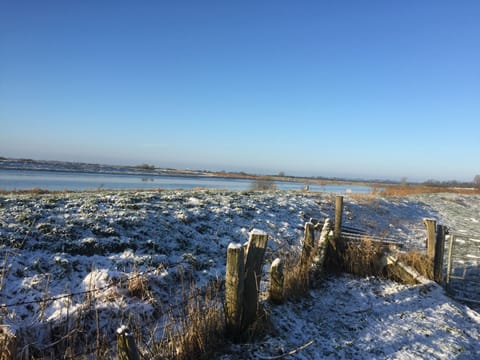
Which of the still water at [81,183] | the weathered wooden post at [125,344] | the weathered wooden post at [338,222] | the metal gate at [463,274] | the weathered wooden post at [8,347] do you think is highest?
the weathered wooden post at [338,222]

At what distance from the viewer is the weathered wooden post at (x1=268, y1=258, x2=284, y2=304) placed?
4.99m

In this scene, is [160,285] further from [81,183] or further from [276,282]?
[81,183]

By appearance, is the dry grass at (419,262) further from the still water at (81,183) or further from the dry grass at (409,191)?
the dry grass at (409,191)

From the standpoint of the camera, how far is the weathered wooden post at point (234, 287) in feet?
12.7

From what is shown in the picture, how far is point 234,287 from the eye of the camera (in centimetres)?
395

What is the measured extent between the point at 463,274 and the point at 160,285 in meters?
7.87

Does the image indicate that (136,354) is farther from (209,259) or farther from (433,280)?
(433,280)

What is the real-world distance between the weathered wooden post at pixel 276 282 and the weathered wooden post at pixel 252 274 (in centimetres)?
75

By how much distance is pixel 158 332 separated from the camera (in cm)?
464

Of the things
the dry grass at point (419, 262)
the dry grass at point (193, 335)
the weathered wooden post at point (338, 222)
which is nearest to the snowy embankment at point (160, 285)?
the dry grass at point (193, 335)

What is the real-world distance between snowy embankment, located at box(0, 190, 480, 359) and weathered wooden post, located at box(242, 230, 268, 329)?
0.39 m

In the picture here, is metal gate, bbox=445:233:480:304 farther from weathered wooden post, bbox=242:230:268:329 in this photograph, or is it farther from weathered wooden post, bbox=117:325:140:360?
weathered wooden post, bbox=117:325:140:360

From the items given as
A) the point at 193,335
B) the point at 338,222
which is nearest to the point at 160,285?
the point at 193,335

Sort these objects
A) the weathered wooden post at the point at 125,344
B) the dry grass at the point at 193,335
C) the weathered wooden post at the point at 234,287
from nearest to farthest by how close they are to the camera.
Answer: the weathered wooden post at the point at 125,344
the dry grass at the point at 193,335
the weathered wooden post at the point at 234,287
